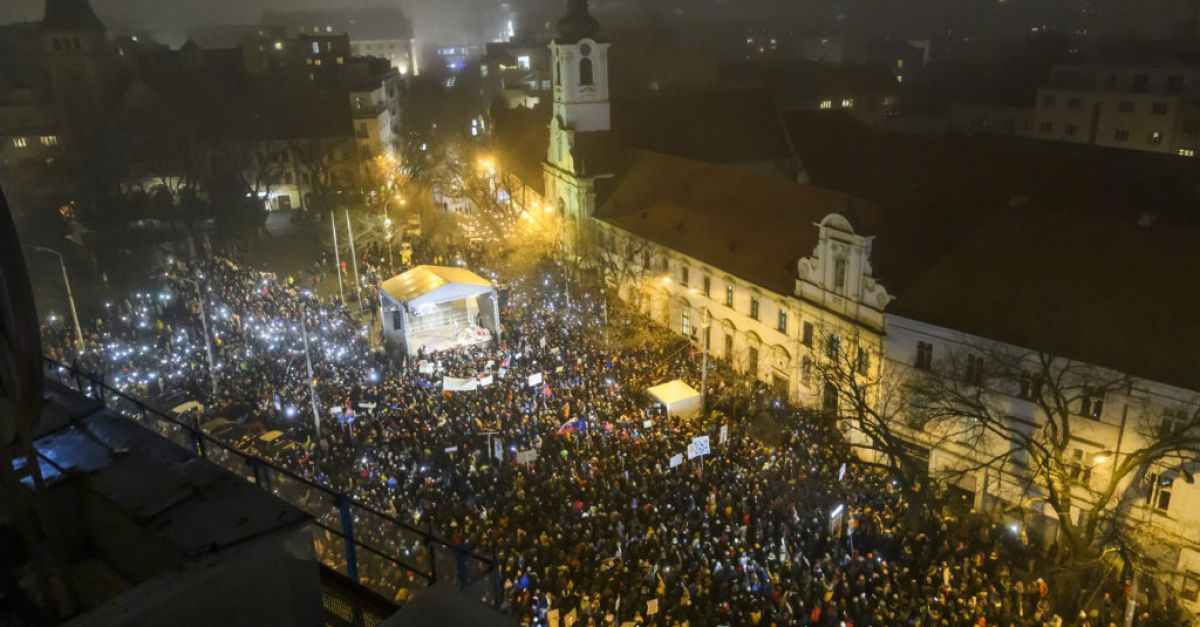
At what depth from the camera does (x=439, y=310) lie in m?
34.8

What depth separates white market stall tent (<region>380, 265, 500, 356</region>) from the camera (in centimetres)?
3406

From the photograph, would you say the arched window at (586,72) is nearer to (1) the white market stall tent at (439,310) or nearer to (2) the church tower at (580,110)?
(2) the church tower at (580,110)

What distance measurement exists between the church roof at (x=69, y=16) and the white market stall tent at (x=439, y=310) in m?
53.6

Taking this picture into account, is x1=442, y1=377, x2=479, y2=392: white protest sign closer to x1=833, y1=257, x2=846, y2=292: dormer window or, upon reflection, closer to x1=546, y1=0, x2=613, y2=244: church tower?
x1=833, y1=257, x2=846, y2=292: dormer window

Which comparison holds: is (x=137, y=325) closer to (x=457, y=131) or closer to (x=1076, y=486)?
(x=1076, y=486)

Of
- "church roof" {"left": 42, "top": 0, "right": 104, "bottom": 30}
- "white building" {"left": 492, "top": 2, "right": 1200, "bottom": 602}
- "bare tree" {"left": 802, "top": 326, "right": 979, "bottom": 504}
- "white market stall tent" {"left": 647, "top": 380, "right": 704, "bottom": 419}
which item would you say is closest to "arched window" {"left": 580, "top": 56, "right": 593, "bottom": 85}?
"white building" {"left": 492, "top": 2, "right": 1200, "bottom": 602}

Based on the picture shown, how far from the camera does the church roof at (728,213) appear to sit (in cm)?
3356

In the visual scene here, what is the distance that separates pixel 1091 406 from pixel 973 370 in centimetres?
339

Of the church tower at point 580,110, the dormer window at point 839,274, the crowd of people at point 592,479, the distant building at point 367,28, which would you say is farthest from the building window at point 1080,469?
the distant building at point 367,28

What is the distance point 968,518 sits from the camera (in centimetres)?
2364

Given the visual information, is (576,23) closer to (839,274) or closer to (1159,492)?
Answer: (839,274)

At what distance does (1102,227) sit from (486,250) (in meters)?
34.4

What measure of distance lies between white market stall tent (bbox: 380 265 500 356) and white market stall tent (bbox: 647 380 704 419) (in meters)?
9.52

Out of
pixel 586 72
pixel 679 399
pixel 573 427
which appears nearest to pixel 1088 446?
pixel 679 399
